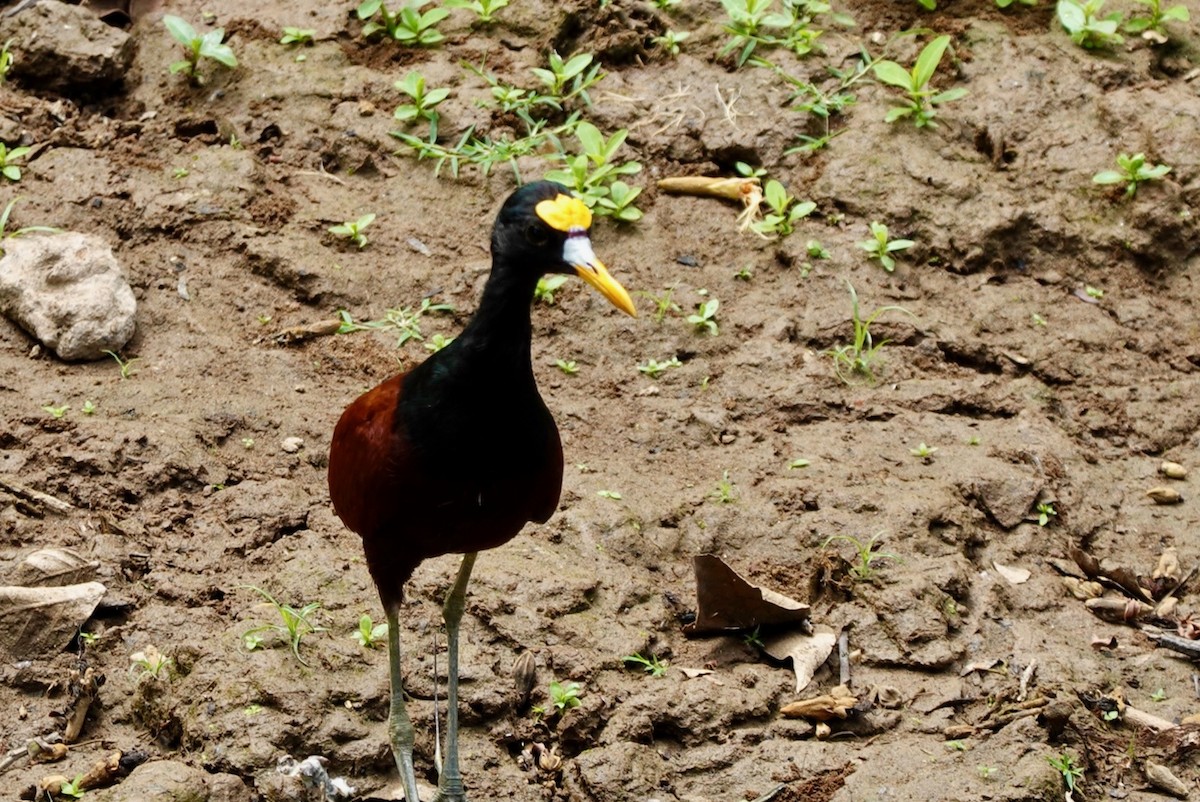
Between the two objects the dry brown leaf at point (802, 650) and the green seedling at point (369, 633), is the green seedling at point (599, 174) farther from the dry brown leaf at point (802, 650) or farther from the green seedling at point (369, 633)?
the green seedling at point (369, 633)

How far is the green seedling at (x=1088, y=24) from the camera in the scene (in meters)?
7.64

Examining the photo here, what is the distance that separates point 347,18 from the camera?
784 centimetres

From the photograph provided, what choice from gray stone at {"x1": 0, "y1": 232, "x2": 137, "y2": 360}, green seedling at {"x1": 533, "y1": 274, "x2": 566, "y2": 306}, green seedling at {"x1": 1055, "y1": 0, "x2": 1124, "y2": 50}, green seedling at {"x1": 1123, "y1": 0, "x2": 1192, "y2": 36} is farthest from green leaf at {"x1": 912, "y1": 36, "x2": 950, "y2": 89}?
gray stone at {"x1": 0, "y1": 232, "x2": 137, "y2": 360}

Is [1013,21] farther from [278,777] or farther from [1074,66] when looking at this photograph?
[278,777]

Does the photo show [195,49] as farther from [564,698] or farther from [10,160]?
[564,698]

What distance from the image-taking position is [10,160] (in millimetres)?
7000

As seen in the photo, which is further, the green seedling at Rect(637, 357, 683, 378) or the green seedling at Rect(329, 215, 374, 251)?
the green seedling at Rect(329, 215, 374, 251)

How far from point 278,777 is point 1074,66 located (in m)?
5.64

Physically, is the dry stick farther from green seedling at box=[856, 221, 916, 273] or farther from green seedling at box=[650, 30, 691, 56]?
green seedling at box=[650, 30, 691, 56]

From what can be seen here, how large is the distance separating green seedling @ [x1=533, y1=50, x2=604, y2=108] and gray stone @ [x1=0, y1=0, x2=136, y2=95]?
2223mm

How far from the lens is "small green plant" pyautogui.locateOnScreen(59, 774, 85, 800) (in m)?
4.33

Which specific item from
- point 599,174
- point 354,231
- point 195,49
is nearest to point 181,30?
point 195,49

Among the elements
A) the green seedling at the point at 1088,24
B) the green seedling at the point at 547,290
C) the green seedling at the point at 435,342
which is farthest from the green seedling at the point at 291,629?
the green seedling at the point at 1088,24

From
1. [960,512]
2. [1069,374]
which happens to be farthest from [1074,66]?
[960,512]
